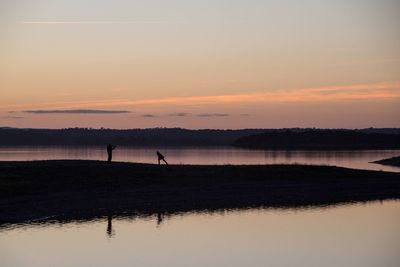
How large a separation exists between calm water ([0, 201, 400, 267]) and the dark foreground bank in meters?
3.35

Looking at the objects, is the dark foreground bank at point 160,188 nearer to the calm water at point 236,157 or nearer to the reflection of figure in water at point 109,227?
the reflection of figure in water at point 109,227

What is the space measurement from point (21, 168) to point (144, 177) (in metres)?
7.68

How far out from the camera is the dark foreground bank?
37812 millimetres

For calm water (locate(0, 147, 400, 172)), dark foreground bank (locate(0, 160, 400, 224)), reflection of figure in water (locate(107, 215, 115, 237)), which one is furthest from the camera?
calm water (locate(0, 147, 400, 172))

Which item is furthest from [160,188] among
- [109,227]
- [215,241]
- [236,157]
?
[236,157]

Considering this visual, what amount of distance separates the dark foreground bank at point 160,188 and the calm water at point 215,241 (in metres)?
3.35

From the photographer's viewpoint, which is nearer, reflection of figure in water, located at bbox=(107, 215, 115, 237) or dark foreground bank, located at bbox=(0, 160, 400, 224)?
reflection of figure in water, located at bbox=(107, 215, 115, 237)

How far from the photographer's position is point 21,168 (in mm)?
44656

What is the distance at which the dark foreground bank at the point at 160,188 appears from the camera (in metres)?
37.8

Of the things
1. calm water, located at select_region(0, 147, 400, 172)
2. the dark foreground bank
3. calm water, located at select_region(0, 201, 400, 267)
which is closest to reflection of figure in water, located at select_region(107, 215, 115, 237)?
calm water, located at select_region(0, 201, 400, 267)

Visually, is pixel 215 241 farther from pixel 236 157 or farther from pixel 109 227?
pixel 236 157

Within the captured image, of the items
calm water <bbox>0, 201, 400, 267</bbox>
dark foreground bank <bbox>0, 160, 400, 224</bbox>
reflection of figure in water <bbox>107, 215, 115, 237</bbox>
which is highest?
dark foreground bank <bbox>0, 160, 400, 224</bbox>

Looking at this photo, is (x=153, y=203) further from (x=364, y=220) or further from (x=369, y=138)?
(x=369, y=138)

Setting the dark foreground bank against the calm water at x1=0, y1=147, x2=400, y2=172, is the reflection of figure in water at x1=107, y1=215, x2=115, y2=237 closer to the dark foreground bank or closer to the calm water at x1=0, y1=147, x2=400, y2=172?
the dark foreground bank
